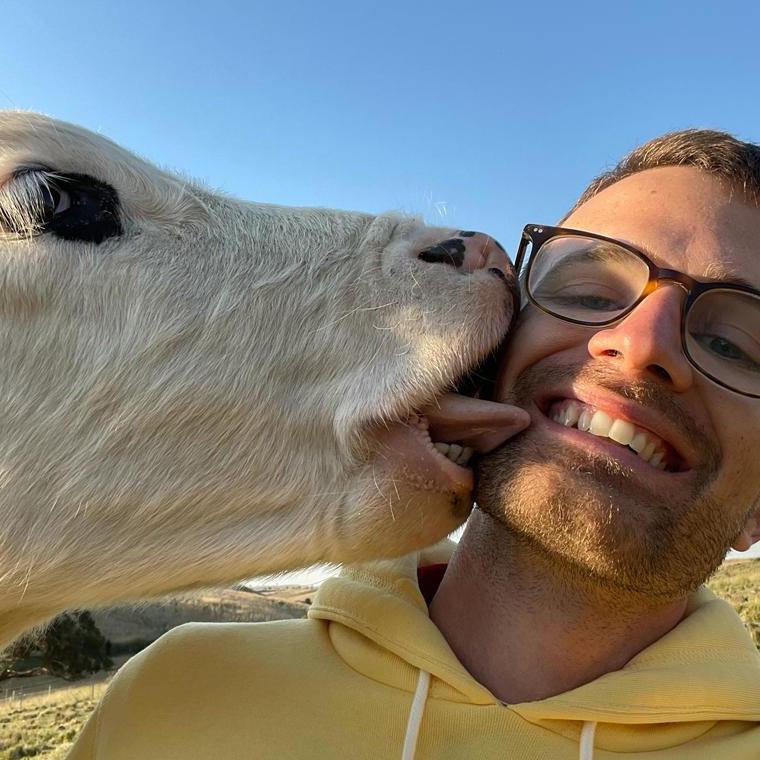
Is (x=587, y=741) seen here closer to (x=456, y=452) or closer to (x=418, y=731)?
(x=418, y=731)

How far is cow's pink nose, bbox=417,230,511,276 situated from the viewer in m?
2.24

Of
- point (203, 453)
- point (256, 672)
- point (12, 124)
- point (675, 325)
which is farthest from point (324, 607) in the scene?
point (12, 124)

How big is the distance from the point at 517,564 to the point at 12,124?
7.90 feet

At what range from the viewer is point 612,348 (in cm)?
229

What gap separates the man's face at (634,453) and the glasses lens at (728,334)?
0.23 ft

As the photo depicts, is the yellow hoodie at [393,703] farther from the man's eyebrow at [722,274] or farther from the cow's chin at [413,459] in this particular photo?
the man's eyebrow at [722,274]

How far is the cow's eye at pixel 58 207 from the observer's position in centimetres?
215

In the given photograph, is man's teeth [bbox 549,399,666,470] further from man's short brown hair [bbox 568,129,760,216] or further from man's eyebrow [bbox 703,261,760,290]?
man's short brown hair [bbox 568,129,760,216]

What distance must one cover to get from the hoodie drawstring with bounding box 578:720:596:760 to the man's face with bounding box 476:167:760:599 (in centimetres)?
44

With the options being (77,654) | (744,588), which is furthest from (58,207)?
(744,588)

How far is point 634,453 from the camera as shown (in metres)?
2.25

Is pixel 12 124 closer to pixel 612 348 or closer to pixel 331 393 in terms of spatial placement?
pixel 331 393

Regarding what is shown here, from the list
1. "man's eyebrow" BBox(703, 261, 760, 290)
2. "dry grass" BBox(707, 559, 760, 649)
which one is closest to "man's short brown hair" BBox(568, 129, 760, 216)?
"man's eyebrow" BBox(703, 261, 760, 290)

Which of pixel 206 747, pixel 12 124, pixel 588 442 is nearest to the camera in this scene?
pixel 206 747
